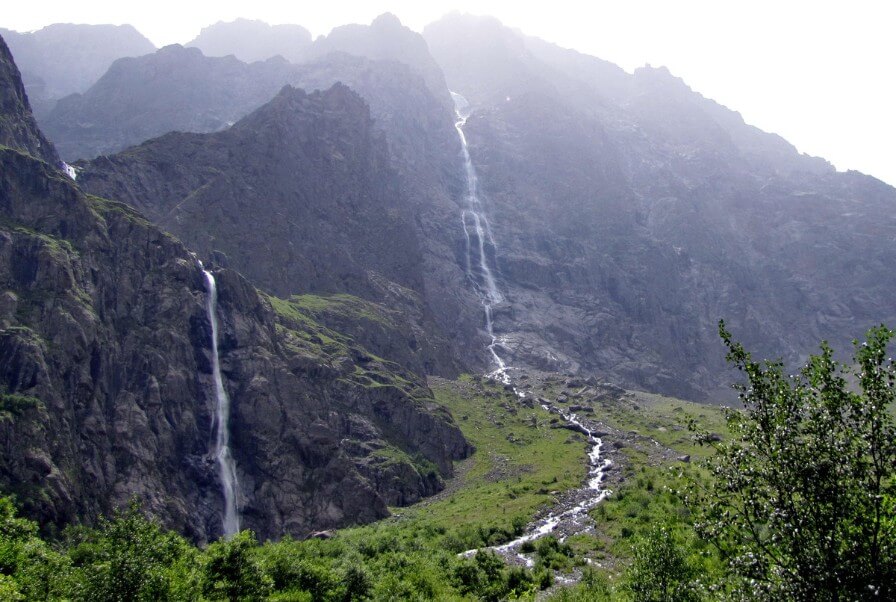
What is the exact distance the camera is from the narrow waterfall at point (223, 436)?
8925 centimetres

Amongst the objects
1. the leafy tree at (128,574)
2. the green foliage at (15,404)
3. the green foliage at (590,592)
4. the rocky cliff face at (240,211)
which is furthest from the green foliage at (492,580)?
the rocky cliff face at (240,211)

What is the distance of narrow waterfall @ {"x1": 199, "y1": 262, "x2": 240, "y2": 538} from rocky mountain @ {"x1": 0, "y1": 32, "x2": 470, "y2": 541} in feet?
3.51

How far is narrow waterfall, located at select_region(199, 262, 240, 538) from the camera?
89.2m

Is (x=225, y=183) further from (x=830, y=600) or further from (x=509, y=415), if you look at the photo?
(x=830, y=600)

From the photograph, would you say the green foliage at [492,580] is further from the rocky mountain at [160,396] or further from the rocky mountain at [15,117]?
the rocky mountain at [15,117]

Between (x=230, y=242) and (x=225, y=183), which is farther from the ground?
(x=225, y=183)

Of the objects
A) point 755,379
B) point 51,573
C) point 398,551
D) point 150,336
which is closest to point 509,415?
point 150,336

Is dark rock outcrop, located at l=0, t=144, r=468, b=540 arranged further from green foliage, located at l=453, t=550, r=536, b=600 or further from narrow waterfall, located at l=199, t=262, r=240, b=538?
green foliage, located at l=453, t=550, r=536, b=600

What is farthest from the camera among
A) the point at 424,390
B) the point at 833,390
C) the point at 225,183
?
the point at 225,183

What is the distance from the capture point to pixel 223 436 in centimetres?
9981

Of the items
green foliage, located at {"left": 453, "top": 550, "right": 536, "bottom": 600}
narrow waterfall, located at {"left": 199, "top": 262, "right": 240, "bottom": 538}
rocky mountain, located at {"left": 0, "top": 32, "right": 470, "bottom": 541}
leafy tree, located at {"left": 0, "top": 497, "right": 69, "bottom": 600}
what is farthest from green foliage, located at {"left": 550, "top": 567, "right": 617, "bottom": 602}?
narrow waterfall, located at {"left": 199, "top": 262, "right": 240, "bottom": 538}

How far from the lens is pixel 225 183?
18075 cm

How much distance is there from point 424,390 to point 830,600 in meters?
129

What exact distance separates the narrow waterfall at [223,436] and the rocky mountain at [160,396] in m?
1.07
